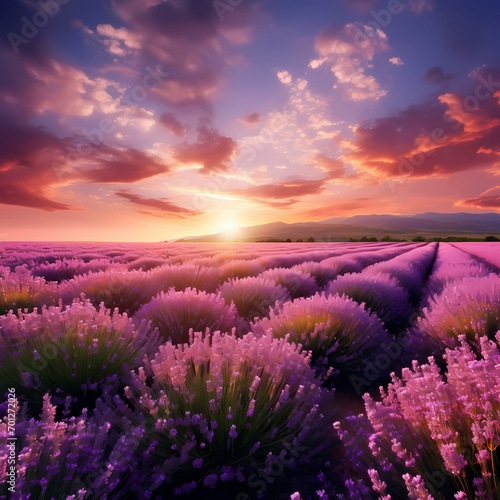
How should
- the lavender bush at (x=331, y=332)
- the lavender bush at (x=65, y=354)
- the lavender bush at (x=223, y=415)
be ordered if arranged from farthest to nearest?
the lavender bush at (x=331, y=332) < the lavender bush at (x=65, y=354) < the lavender bush at (x=223, y=415)

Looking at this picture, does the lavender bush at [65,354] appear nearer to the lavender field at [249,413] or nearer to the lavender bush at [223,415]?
the lavender field at [249,413]

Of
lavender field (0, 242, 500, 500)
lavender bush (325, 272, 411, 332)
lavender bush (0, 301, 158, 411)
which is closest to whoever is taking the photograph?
lavender field (0, 242, 500, 500)

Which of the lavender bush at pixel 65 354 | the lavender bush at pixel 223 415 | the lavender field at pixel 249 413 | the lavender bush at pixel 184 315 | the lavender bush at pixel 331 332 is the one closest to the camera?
the lavender field at pixel 249 413

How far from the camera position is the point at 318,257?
12883mm

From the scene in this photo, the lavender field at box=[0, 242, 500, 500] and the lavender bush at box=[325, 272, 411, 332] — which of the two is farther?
the lavender bush at box=[325, 272, 411, 332]

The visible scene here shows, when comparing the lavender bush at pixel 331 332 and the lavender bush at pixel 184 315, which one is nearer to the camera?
the lavender bush at pixel 331 332

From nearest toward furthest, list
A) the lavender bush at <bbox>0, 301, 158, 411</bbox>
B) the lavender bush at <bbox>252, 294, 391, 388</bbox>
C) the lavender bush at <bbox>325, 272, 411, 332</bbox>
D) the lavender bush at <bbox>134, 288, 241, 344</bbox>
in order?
the lavender bush at <bbox>0, 301, 158, 411</bbox> → the lavender bush at <bbox>252, 294, 391, 388</bbox> → the lavender bush at <bbox>134, 288, 241, 344</bbox> → the lavender bush at <bbox>325, 272, 411, 332</bbox>

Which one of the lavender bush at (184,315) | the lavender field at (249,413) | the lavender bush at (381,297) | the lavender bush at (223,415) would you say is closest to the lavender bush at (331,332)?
the lavender field at (249,413)

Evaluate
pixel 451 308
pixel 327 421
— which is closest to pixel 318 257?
pixel 451 308

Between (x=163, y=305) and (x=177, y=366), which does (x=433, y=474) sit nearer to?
(x=177, y=366)

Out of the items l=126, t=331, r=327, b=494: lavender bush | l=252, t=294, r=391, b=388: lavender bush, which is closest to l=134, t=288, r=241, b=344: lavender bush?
l=252, t=294, r=391, b=388: lavender bush

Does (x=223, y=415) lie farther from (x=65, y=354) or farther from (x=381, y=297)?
(x=381, y=297)

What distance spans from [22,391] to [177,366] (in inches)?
46.8

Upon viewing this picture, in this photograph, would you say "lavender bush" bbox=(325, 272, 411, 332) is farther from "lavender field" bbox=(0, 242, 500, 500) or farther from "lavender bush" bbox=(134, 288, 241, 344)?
"lavender bush" bbox=(134, 288, 241, 344)
